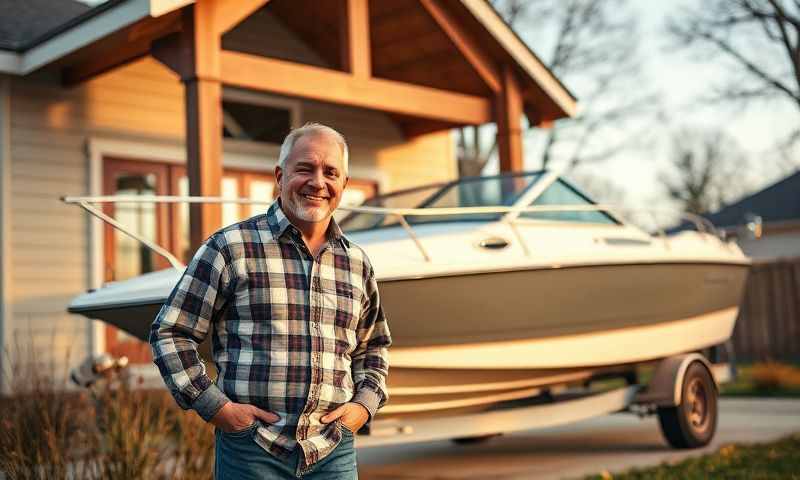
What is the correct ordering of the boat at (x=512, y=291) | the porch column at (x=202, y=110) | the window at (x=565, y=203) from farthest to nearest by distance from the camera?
the porch column at (x=202, y=110)
the window at (x=565, y=203)
the boat at (x=512, y=291)

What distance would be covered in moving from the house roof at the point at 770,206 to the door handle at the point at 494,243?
23325mm

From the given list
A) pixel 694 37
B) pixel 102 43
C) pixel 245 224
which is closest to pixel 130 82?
pixel 102 43

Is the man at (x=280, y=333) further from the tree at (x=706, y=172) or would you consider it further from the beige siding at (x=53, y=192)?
the tree at (x=706, y=172)

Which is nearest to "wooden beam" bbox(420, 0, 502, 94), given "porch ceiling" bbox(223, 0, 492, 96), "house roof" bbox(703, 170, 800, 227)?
"porch ceiling" bbox(223, 0, 492, 96)

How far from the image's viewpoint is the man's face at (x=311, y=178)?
259cm

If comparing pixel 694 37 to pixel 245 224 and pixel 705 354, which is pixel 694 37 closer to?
pixel 705 354

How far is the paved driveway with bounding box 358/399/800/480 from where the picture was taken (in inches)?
261

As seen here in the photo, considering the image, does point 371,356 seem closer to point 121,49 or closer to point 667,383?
point 667,383

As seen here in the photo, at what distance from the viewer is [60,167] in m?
9.58

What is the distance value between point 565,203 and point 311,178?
15.7 feet

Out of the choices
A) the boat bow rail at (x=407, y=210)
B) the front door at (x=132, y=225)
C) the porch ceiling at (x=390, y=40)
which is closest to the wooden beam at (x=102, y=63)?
the front door at (x=132, y=225)

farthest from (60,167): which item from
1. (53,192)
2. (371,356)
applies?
(371,356)

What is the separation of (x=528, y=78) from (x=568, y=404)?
16.3 feet

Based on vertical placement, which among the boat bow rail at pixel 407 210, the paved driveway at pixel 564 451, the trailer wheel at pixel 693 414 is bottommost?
the paved driveway at pixel 564 451
